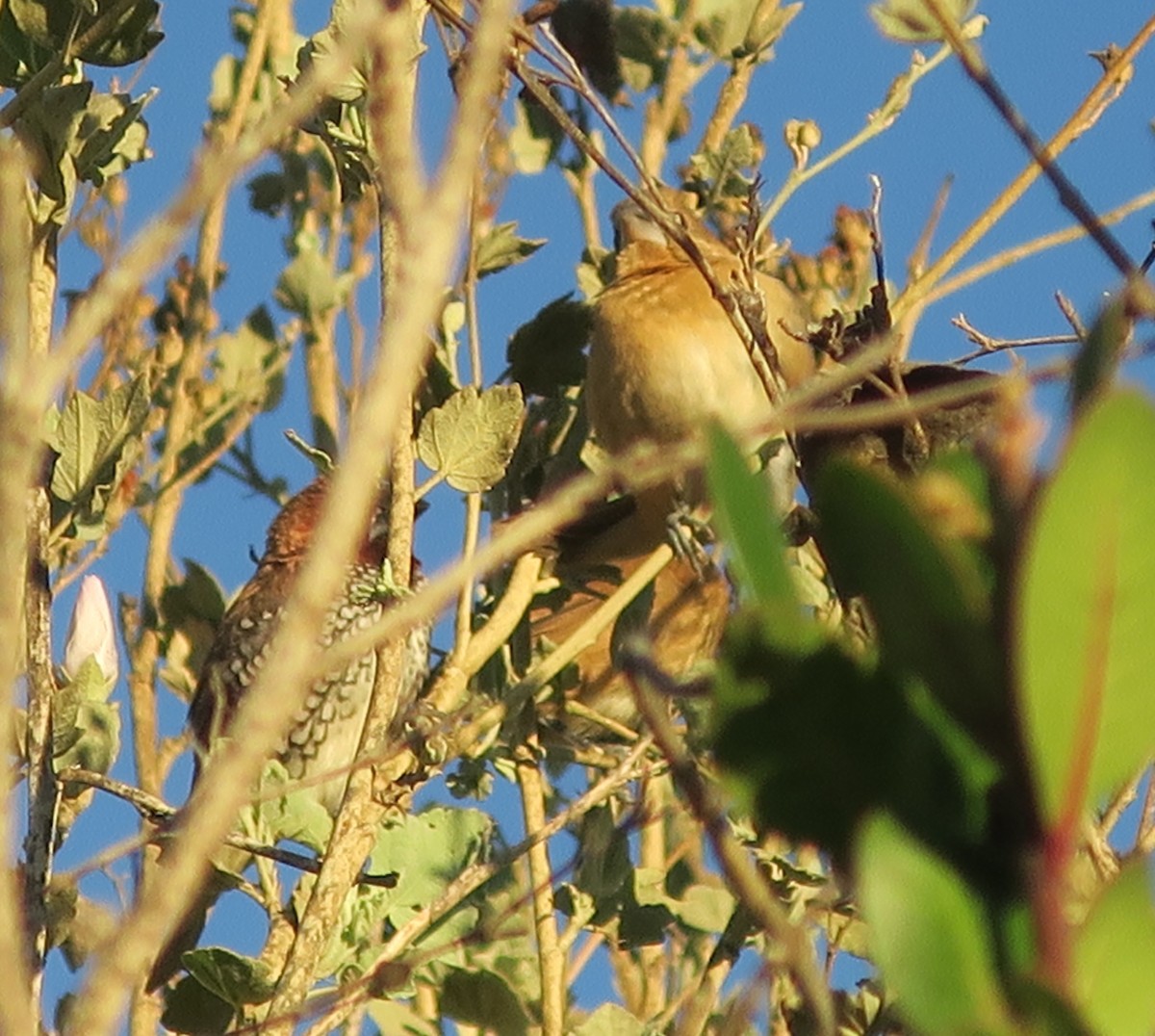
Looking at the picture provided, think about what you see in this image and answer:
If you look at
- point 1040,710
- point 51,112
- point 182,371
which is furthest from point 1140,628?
point 182,371

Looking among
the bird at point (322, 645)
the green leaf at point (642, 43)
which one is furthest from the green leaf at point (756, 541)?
the green leaf at point (642, 43)

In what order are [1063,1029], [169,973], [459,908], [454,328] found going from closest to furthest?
[1063,1029] < [459,908] < [454,328] < [169,973]

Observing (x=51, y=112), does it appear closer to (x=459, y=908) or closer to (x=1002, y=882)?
(x=459, y=908)

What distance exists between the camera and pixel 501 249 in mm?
2506

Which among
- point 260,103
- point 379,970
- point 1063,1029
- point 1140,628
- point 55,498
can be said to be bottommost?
point 1063,1029

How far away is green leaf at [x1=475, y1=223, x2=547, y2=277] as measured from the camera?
2492 millimetres

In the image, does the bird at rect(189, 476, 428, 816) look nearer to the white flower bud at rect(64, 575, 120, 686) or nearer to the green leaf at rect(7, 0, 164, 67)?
the white flower bud at rect(64, 575, 120, 686)

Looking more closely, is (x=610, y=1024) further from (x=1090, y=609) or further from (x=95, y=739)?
(x=1090, y=609)

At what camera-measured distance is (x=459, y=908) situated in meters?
2.34

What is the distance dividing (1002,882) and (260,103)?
310cm

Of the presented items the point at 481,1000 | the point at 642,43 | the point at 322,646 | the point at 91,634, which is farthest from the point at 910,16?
the point at 322,646

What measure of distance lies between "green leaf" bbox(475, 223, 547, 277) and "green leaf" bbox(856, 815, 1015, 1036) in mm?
1829

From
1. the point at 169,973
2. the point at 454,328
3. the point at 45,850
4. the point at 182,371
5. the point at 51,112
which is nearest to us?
the point at 45,850

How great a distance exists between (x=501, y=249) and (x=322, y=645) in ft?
6.07
